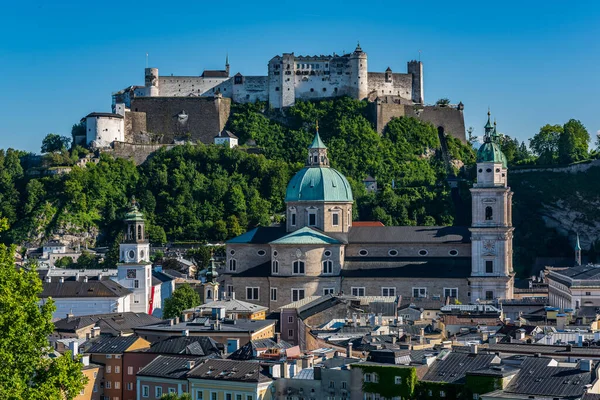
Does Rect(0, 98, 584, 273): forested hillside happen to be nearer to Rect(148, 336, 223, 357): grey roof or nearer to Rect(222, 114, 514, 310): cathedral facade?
Rect(222, 114, 514, 310): cathedral facade

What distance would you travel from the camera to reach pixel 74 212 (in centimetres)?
11800

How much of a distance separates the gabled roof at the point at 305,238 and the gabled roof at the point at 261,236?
223 centimetres

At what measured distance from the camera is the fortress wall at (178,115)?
129 meters

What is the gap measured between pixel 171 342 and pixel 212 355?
3.61 metres

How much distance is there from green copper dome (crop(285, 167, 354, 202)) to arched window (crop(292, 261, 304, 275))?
5.23 meters

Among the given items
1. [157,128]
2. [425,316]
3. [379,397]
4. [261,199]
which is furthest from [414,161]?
[379,397]

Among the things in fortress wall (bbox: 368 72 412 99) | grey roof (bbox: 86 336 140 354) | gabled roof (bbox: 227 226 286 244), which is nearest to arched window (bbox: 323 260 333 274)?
gabled roof (bbox: 227 226 286 244)

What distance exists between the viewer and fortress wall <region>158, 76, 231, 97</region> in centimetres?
13250

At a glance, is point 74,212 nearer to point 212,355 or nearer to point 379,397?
point 212,355

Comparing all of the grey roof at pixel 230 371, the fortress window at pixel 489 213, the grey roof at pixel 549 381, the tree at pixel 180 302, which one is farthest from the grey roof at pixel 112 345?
the fortress window at pixel 489 213

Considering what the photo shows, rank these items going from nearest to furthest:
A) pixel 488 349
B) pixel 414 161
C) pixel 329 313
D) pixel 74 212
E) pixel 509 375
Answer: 1. pixel 509 375
2. pixel 488 349
3. pixel 329 313
4. pixel 74 212
5. pixel 414 161

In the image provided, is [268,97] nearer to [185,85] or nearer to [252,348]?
[185,85]

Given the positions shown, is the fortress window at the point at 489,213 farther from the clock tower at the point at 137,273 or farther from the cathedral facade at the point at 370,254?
the clock tower at the point at 137,273

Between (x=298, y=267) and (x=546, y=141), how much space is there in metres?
57.7
